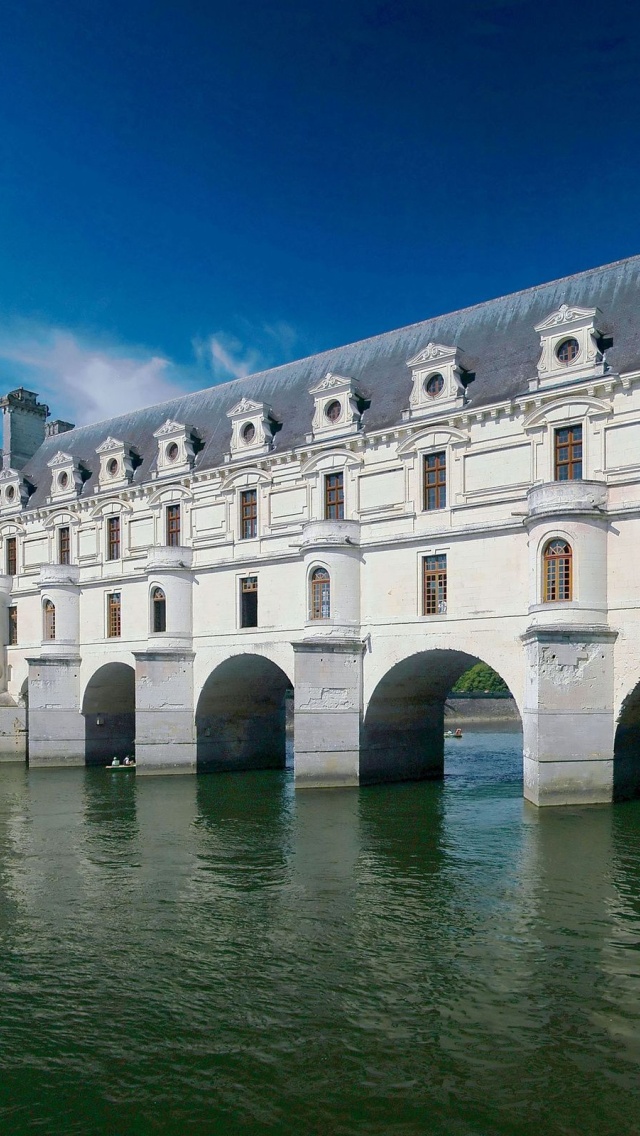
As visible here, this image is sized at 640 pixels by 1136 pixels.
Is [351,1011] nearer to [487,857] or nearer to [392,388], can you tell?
[487,857]

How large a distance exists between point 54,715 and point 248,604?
1257cm

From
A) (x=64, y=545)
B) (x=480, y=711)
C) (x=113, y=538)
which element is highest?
(x=113, y=538)

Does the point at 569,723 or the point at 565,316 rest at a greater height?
the point at 565,316

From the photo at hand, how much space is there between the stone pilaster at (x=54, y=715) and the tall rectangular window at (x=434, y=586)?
19998 millimetres

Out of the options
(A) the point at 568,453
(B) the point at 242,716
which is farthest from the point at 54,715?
(A) the point at 568,453

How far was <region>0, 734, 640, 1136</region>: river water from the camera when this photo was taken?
32.0 feet

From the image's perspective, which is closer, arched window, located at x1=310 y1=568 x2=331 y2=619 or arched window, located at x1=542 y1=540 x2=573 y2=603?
arched window, located at x1=542 y1=540 x2=573 y2=603

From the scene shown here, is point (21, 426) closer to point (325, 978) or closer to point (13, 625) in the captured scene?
point (13, 625)

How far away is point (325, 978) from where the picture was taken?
13367 mm

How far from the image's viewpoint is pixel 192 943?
49.6ft

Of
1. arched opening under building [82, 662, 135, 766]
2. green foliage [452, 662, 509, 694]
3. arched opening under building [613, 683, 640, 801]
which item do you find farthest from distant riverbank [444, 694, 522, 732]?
arched opening under building [613, 683, 640, 801]

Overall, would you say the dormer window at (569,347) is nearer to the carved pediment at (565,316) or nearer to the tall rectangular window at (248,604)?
the carved pediment at (565,316)

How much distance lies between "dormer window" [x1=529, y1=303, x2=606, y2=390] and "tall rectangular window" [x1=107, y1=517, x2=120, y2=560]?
21728mm

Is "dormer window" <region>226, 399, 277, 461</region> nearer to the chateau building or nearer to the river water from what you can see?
the chateau building
